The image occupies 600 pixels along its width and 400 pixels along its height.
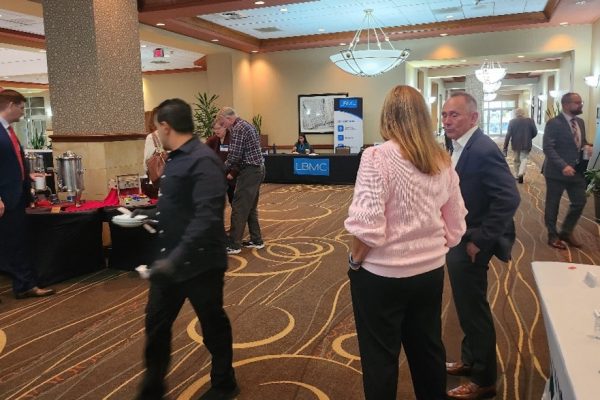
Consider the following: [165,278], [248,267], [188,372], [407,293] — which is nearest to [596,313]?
[407,293]

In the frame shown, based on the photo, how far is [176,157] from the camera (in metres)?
2.24

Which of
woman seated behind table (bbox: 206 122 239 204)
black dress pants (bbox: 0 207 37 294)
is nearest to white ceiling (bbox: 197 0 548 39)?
woman seated behind table (bbox: 206 122 239 204)

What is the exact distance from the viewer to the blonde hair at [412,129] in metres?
1.72

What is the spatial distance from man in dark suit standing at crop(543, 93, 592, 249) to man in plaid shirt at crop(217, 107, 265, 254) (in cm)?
296

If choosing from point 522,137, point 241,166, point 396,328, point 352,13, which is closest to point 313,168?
point 352,13

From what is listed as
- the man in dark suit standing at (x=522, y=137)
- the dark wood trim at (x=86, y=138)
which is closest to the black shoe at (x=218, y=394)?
the dark wood trim at (x=86, y=138)

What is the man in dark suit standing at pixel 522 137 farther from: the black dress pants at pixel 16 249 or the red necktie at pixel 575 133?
the black dress pants at pixel 16 249

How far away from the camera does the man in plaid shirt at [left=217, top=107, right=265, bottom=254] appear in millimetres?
5086

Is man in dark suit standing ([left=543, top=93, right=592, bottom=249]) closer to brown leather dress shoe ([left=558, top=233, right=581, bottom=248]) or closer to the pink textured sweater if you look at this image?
brown leather dress shoe ([left=558, top=233, right=581, bottom=248])

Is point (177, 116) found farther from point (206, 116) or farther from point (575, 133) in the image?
point (206, 116)

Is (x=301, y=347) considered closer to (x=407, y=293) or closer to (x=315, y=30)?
(x=407, y=293)

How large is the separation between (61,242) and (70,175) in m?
0.71

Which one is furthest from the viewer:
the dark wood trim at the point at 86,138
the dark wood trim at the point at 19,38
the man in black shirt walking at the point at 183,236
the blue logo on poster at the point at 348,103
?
the blue logo on poster at the point at 348,103

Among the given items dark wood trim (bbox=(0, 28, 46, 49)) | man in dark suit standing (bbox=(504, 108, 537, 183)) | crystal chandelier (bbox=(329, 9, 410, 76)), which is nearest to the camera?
crystal chandelier (bbox=(329, 9, 410, 76))
